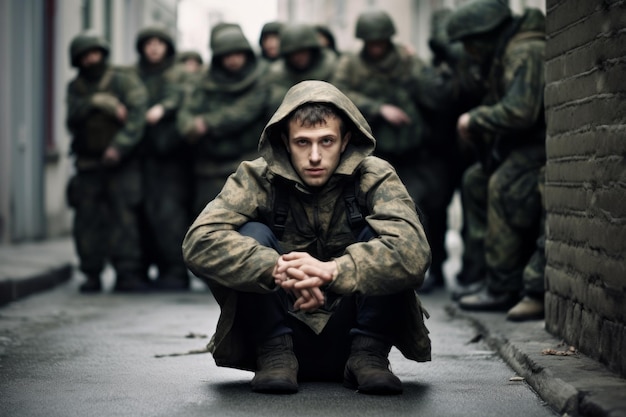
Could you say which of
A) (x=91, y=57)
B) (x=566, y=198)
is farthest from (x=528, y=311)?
(x=91, y=57)

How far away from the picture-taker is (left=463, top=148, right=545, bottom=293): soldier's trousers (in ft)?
26.9

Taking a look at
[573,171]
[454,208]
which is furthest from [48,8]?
[573,171]

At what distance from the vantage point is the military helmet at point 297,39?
11.3 m

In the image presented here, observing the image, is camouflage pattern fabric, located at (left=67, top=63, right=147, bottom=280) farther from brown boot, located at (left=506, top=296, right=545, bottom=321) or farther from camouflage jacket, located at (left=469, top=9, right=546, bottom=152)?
brown boot, located at (left=506, top=296, right=545, bottom=321)

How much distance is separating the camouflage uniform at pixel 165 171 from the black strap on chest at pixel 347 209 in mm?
6415

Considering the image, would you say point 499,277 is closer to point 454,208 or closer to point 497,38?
point 497,38

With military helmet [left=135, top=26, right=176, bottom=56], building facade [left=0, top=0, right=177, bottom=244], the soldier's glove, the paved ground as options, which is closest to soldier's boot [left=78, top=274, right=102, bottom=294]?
the soldier's glove

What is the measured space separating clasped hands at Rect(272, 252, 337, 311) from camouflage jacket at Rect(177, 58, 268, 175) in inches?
264

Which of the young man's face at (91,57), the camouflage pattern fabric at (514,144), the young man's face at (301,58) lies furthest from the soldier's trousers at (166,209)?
the camouflage pattern fabric at (514,144)

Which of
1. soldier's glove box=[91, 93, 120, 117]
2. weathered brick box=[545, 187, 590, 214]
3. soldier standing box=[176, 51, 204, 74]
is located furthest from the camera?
soldier standing box=[176, 51, 204, 74]

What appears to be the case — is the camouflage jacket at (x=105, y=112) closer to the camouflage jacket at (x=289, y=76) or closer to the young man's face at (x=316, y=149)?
the camouflage jacket at (x=289, y=76)

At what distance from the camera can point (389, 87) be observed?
11211 millimetres

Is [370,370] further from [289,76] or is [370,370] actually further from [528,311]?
[289,76]

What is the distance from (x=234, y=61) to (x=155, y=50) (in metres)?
0.87
